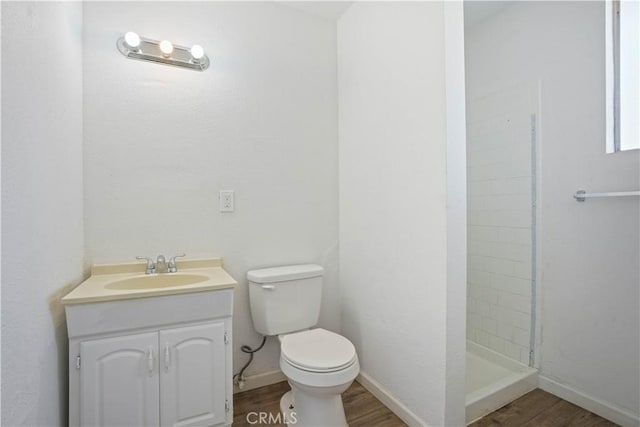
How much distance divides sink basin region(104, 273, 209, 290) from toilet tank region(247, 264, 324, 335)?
12.3 inches

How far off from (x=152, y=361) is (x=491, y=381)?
1870 millimetres

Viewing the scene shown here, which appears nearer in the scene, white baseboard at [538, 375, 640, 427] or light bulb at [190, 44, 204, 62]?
white baseboard at [538, 375, 640, 427]

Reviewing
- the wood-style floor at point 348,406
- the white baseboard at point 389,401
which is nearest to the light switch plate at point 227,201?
the wood-style floor at point 348,406

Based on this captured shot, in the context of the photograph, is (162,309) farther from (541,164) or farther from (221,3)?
(541,164)

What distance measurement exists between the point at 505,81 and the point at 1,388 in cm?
279

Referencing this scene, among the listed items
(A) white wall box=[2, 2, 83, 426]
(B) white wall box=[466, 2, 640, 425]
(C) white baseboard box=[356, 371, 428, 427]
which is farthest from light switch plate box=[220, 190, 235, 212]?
(B) white wall box=[466, 2, 640, 425]

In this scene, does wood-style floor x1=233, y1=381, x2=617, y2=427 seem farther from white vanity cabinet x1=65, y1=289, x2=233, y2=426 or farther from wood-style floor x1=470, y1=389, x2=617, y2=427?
white vanity cabinet x1=65, y1=289, x2=233, y2=426

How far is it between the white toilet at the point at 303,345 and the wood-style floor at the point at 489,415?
14cm

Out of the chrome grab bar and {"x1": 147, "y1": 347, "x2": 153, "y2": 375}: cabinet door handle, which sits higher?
the chrome grab bar

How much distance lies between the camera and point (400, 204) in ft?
5.25

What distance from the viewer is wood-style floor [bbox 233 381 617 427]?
1.53m

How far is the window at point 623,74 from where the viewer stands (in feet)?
4.98

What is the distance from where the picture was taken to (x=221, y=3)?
180 centimetres

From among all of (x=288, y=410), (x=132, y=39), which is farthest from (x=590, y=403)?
(x=132, y=39)
